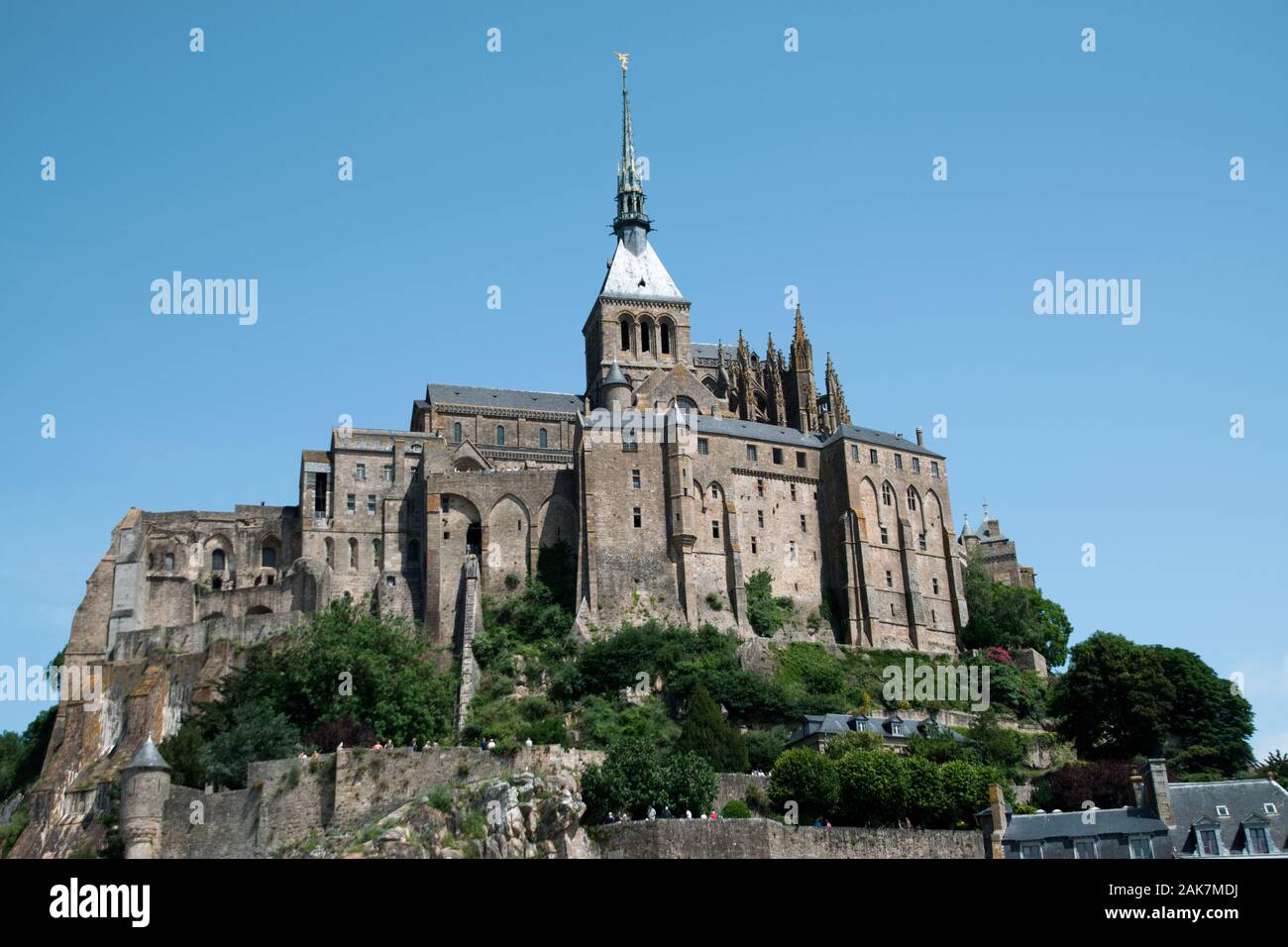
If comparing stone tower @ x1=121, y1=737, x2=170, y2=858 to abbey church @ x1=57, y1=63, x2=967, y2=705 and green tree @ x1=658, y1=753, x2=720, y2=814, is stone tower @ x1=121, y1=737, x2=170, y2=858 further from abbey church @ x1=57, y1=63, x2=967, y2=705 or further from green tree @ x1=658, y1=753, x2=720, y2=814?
abbey church @ x1=57, y1=63, x2=967, y2=705

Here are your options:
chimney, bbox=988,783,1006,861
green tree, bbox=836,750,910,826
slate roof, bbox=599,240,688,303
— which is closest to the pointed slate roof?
green tree, bbox=836,750,910,826

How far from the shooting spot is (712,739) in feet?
193

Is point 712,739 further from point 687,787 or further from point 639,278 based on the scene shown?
point 639,278

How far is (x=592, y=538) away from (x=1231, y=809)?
3743cm

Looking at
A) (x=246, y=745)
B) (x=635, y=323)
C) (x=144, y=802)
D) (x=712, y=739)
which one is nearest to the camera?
(x=144, y=802)

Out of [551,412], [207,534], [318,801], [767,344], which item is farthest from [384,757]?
[767,344]

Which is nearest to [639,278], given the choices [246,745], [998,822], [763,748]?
[763,748]

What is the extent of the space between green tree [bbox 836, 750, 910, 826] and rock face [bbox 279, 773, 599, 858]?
10598 millimetres

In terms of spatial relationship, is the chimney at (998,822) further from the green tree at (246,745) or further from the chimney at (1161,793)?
the green tree at (246,745)
